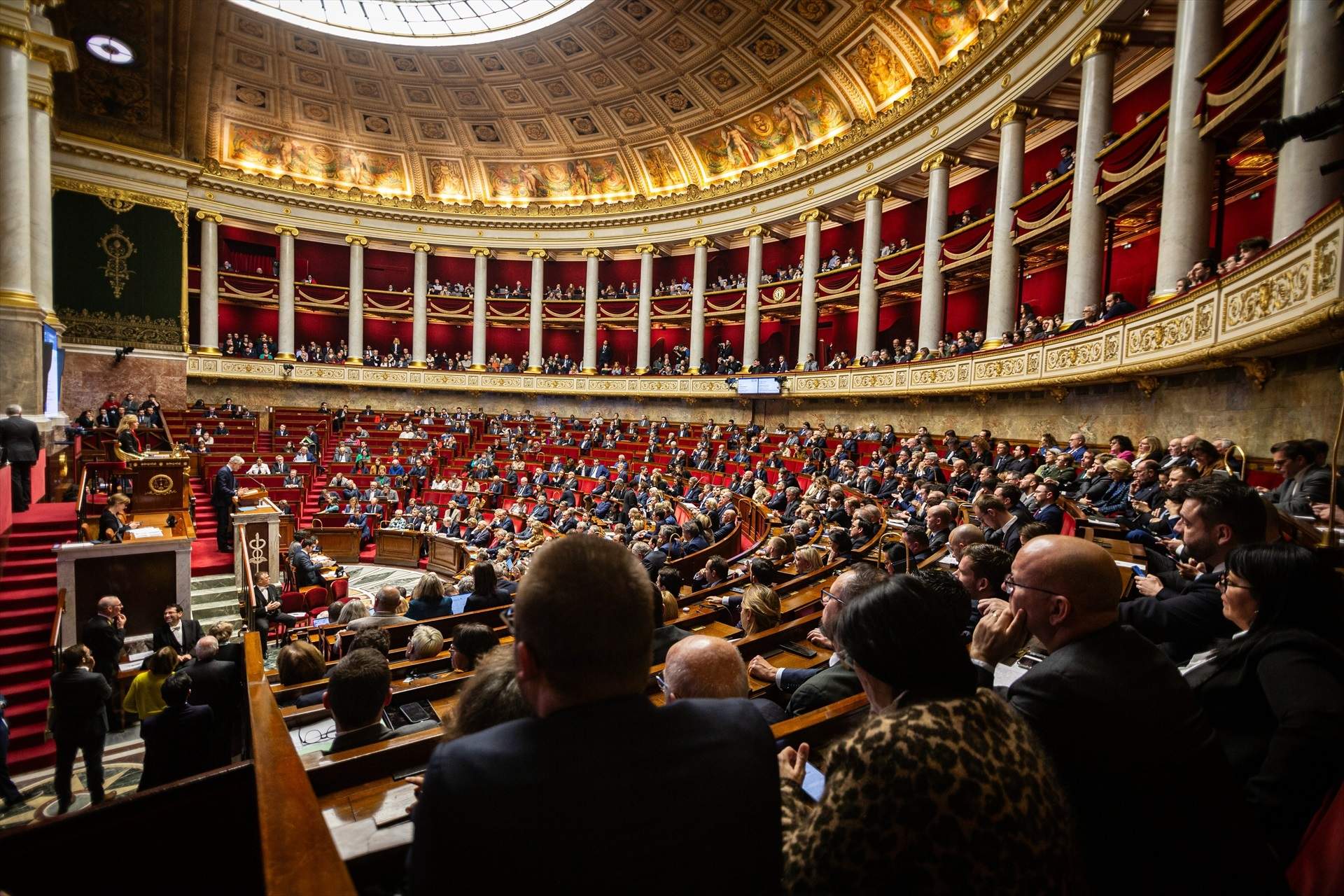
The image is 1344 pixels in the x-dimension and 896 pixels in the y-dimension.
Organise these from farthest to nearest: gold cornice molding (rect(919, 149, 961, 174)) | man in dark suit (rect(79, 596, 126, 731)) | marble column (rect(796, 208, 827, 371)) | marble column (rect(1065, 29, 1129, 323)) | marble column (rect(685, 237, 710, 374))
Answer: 1. marble column (rect(685, 237, 710, 374))
2. marble column (rect(796, 208, 827, 371))
3. gold cornice molding (rect(919, 149, 961, 174))
4. marble column (rect(1065, 29, 1129, 323))
5. man in dark suit (rect(79, 596, 126, 731))

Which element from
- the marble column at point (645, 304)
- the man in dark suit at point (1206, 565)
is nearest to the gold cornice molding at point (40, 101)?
the marble column at point (645, 304)

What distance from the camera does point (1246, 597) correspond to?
194 centimetres

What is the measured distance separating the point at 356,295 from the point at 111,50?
10108 millimetres

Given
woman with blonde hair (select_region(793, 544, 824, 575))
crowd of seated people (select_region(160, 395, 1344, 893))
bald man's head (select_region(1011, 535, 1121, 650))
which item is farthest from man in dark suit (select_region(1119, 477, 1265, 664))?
woman with blonde hair (select_region(793, 544, 824, 575))

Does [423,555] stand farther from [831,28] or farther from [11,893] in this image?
[831,28]

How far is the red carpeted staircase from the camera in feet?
19.0

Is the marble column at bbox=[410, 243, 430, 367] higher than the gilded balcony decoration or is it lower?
higher

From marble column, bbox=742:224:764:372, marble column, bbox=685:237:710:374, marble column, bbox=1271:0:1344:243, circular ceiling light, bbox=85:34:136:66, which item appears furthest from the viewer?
marble column, bbox=685:237:710:374

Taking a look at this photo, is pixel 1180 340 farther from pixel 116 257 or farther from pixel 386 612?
pixel 116 257

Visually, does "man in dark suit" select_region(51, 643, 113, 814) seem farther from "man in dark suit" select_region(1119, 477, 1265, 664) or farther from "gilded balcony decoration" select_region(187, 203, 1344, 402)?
"gilded balcony decoration" select_region(187, 203, 1344, 402)

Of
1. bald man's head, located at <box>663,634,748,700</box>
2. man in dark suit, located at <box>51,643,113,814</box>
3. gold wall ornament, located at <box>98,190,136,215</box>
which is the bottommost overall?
man in dark suit, located at <box>51,643,113,814</box>

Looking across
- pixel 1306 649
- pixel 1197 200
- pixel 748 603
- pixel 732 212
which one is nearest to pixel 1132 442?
pixel 1197 200

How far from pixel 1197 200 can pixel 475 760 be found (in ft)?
36.9

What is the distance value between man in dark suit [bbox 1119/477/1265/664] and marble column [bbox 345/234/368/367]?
88.5 ft
